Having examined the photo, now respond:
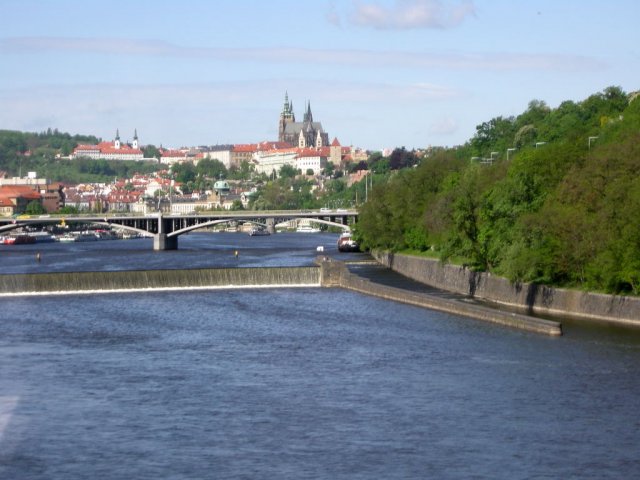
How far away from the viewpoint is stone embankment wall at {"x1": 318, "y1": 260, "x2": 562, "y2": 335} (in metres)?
44.9

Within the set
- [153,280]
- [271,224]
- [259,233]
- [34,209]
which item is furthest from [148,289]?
[34,209]

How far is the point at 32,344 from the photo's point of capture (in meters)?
43.7

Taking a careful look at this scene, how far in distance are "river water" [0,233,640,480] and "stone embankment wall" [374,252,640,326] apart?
1.66m

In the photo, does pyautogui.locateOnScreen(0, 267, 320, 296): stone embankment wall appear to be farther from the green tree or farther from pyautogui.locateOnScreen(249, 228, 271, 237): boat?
the green tree

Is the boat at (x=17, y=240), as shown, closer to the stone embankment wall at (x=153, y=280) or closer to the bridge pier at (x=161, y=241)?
the bridge pier at (x=161, y=241)

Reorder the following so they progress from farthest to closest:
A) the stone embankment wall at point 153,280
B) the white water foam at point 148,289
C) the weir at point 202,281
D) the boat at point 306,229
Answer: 1. the boat at point 306,229
2. the stone embankment wall at point 153,280
3. the weir at point 202,281
4. the white water foam at point 148,289

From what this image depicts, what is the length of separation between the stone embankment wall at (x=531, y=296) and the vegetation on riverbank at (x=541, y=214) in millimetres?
546

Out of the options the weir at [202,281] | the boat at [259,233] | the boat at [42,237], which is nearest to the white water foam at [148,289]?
the weir at [202,281]

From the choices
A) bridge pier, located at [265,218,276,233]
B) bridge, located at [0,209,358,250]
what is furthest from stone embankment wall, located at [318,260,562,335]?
bridge pier, located at [265,218,276,233]

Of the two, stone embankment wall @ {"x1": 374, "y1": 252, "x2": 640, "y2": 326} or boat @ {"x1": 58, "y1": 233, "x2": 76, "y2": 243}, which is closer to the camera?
stone embankment wall @ {"x1": 374, "y1": 252, "x2": 640, "y2": 326}

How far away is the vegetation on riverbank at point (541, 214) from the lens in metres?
47.5

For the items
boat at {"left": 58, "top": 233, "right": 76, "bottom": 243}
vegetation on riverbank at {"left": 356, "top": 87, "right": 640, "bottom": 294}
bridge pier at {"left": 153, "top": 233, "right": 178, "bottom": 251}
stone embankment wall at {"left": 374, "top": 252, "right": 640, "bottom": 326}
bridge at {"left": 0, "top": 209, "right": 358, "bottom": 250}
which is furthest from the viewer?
boat at {"left": 58, "top": 233, "right": 76, "bottom": 243}

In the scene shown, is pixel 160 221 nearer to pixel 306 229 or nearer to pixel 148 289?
pixel 148 289

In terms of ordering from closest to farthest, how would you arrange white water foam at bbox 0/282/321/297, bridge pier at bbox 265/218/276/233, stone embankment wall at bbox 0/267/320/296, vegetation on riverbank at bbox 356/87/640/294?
1. vegetation on riverbank at bbox 356/87/640/294
2. white water foam at bbox 0/282/321/297
3. stone embankment wall at bbox 0/267/320/296
4. bridge pier at bbox 265/218/276/233
